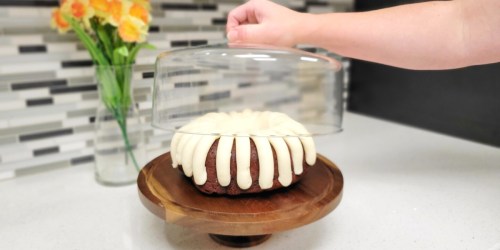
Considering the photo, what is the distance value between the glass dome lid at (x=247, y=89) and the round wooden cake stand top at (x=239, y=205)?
0.08 m

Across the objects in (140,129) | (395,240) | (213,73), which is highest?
(213,73)

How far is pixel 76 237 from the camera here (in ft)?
1.74

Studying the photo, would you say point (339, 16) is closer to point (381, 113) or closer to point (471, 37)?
point (471, 37)

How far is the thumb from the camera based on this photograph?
598mm

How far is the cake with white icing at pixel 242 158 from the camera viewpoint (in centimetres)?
47

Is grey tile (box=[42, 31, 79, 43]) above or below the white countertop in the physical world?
above

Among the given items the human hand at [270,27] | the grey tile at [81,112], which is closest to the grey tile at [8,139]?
the grey tile at [81,112]

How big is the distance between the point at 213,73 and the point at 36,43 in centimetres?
34

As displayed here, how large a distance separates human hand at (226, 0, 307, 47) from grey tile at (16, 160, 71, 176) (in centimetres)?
46

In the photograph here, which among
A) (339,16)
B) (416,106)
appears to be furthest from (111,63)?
(416,106)

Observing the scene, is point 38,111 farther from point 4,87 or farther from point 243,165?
point 243,165

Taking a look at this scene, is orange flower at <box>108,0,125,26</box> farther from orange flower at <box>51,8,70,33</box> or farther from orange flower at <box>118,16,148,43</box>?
orange flower at <box>51,8,70,33</box>

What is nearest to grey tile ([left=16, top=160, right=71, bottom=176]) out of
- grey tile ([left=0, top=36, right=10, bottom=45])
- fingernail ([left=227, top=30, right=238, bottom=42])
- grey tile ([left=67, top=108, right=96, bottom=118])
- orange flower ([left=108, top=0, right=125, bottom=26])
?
grey tile ([left=67, top=108, right=96, bottom=118])

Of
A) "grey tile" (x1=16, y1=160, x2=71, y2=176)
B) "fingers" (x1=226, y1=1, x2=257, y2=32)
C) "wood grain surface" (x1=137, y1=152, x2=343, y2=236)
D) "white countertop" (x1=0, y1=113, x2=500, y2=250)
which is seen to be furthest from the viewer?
"grey tile" (x1=16, y1=160, x2=71, y2=176)
